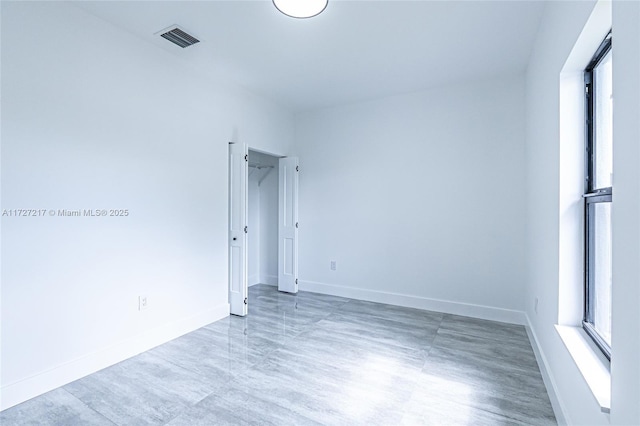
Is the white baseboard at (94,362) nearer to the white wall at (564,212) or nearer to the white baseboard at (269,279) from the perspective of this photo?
the white baseboard at (269,279)

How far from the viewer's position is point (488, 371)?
241cm

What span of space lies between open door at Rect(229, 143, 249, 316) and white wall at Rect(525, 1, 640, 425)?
9.51ft

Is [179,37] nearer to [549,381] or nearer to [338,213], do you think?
[338,213]

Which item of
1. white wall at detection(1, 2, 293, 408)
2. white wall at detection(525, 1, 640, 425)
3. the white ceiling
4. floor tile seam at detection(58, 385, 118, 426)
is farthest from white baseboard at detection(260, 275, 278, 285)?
white wall at detection(525, 1, 640, 425)

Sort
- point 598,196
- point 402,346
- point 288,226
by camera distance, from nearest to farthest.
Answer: point 598,196 → point 402,346 → point 288,226

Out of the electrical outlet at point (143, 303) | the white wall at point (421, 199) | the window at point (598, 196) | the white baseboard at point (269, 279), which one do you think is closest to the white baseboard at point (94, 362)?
the electrical outlet at point (143, 303)

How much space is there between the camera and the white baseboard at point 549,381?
5.92 ft

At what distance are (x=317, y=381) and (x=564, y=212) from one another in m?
1.98

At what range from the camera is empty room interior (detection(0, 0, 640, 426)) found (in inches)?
70.4

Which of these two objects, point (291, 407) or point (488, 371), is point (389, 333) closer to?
point (488, 371)

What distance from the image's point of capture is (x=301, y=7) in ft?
7.09

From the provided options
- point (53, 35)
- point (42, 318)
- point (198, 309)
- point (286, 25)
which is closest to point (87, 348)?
point (42, 318)

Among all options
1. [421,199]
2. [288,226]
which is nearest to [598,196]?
[421,199]

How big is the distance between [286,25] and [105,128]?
1714 mm
